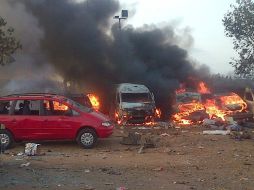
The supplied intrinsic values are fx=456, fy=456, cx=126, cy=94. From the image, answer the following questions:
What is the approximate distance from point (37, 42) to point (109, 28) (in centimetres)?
570

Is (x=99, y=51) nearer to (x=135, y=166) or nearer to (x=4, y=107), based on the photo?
(x=4, y=107)

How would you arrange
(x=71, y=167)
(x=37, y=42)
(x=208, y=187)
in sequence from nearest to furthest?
(x=208, y=187), (x=71, y=167), (x=37, y=42)

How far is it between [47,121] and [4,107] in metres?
1.47

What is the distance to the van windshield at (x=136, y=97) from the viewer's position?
75.1ft

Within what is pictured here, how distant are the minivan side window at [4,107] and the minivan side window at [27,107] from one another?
0.24m

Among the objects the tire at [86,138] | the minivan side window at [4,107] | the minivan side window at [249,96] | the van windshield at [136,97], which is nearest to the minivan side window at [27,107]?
the minivan side window at [4,107]

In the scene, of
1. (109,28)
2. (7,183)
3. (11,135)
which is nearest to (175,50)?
(109,28)

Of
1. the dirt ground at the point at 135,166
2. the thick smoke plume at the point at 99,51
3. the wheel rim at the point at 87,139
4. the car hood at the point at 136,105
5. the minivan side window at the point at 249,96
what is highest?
the thick smoke plume at the point at 99,51

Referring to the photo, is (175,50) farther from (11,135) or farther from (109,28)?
(11,135)

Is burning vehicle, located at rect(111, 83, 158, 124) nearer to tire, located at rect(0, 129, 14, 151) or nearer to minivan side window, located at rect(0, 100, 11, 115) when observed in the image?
minivan side window, located at rect(0, 100, 11, 115)

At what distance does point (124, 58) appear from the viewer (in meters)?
32.1

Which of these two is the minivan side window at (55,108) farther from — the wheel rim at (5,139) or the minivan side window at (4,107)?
the wheel rim at (5,139)

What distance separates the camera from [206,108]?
997 inches

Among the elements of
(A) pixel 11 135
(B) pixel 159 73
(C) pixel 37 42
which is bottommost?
(A) pixel 11 135
